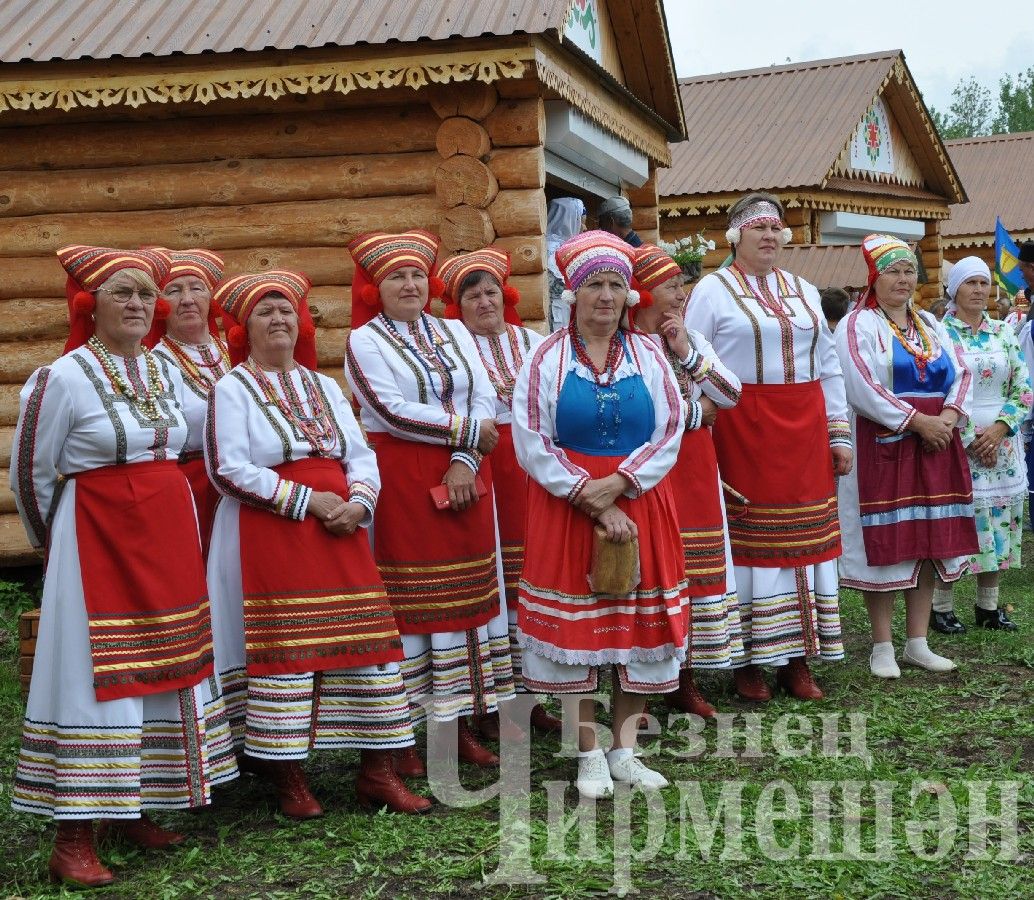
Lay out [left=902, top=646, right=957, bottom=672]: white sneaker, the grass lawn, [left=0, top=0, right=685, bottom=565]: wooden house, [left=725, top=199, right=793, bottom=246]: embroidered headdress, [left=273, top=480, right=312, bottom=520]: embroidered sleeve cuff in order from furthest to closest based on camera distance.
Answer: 1. [left=0, top=0, right=685, bottom=565]: wooden house
2. [left=902, top=646, right=957, bottom=672]: white sneaker
3. [left=725, top=199, right=793, bottom=246]: embroidered headdress
4. [left=273, top=480, right=312, bottom=520]: embroidered sleeve cuff
5. the grass lawn

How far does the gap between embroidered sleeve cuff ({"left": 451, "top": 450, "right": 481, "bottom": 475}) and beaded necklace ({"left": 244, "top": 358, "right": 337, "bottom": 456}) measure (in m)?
0.59

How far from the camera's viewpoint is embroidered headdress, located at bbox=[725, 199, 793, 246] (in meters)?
5.96

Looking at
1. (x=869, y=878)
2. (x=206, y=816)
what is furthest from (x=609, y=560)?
(x=206, y=816)

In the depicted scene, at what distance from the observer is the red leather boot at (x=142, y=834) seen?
4.38 meters

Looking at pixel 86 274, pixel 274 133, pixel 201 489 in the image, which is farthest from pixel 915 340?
pixel 86 274

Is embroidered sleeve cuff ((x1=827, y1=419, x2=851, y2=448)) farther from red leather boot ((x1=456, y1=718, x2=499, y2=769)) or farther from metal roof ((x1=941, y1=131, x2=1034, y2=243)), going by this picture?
metal roof ((x1=941, y1=131, x2=1034, y2=243))

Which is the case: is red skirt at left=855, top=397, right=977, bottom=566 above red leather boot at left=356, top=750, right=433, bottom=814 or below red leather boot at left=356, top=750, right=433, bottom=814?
above

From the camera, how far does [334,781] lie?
5.05 metres

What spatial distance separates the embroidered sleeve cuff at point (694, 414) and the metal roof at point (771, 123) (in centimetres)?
1167

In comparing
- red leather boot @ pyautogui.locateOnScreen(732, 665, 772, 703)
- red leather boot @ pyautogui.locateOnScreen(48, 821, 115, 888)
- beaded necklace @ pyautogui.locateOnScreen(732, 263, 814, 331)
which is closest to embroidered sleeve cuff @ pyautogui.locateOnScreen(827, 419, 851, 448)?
beaded necklace @ pyautogui.locateOnScreen(732, 263, 814, 331)

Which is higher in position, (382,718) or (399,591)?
(399,591)

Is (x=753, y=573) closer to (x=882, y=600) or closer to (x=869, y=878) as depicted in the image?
(x=882, y=600)

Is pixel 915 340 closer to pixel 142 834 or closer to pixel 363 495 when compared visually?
pixel 363 495

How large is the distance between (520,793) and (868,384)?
2724 mm
